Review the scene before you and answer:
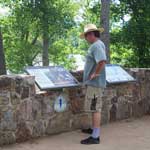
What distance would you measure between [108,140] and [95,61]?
1.11 metres

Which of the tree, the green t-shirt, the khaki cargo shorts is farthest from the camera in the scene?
the tree

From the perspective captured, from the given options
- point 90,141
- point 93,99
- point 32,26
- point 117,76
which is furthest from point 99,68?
point 32,26

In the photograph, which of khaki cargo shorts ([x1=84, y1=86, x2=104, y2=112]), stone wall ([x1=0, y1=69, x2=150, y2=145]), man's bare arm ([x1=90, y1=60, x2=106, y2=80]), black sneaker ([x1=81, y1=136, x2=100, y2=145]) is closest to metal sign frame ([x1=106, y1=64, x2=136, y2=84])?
stone wall ([x1=0, y1=69, x2=150, y2=145])

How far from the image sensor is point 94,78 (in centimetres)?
521

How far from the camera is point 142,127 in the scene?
6.25 meters

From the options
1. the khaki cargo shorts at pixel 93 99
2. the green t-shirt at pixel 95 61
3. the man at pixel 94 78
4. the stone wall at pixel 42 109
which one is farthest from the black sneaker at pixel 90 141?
the green t-shirt at pixel 95 61

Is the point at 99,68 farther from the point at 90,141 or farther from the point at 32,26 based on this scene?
the point at 32,26

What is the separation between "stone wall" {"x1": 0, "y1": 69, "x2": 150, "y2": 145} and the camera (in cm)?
500

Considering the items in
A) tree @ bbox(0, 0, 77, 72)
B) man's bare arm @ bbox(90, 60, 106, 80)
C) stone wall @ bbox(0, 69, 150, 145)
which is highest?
tree @ bbox(0, 0, 77, 72)

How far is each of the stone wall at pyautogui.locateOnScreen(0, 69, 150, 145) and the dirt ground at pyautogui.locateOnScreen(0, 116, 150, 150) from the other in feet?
0.45

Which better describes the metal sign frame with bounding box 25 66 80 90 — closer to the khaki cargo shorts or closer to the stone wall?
the stone wall

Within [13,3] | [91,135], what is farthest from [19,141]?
[13,3]

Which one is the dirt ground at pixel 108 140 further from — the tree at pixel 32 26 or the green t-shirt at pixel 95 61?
the tree at pixel 32 26

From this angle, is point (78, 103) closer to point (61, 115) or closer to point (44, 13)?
point (61, 115)
